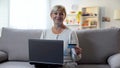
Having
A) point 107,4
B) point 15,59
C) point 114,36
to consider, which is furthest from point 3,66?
point 107,4

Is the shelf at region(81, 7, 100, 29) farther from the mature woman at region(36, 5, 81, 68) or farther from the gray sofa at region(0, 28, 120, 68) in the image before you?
the mature woman at region(36, 5, 81, 68)

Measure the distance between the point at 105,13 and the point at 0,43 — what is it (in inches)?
149

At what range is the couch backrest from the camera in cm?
243

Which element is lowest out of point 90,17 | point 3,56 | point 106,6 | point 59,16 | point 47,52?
point 3,56

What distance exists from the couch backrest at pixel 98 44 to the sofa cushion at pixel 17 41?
2.01ft

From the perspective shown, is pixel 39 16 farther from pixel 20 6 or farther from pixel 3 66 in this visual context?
pixel 3 66

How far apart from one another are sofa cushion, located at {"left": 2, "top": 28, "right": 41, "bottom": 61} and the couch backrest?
0.61 m

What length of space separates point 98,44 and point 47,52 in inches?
32.5

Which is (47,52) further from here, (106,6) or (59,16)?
(106,6)

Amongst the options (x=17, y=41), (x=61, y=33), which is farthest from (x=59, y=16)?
(x=17, y=41)

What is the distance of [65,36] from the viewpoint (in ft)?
7.34

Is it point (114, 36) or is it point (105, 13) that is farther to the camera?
point (105, 13)

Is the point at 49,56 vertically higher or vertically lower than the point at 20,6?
lower

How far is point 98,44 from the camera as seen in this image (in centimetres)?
247
